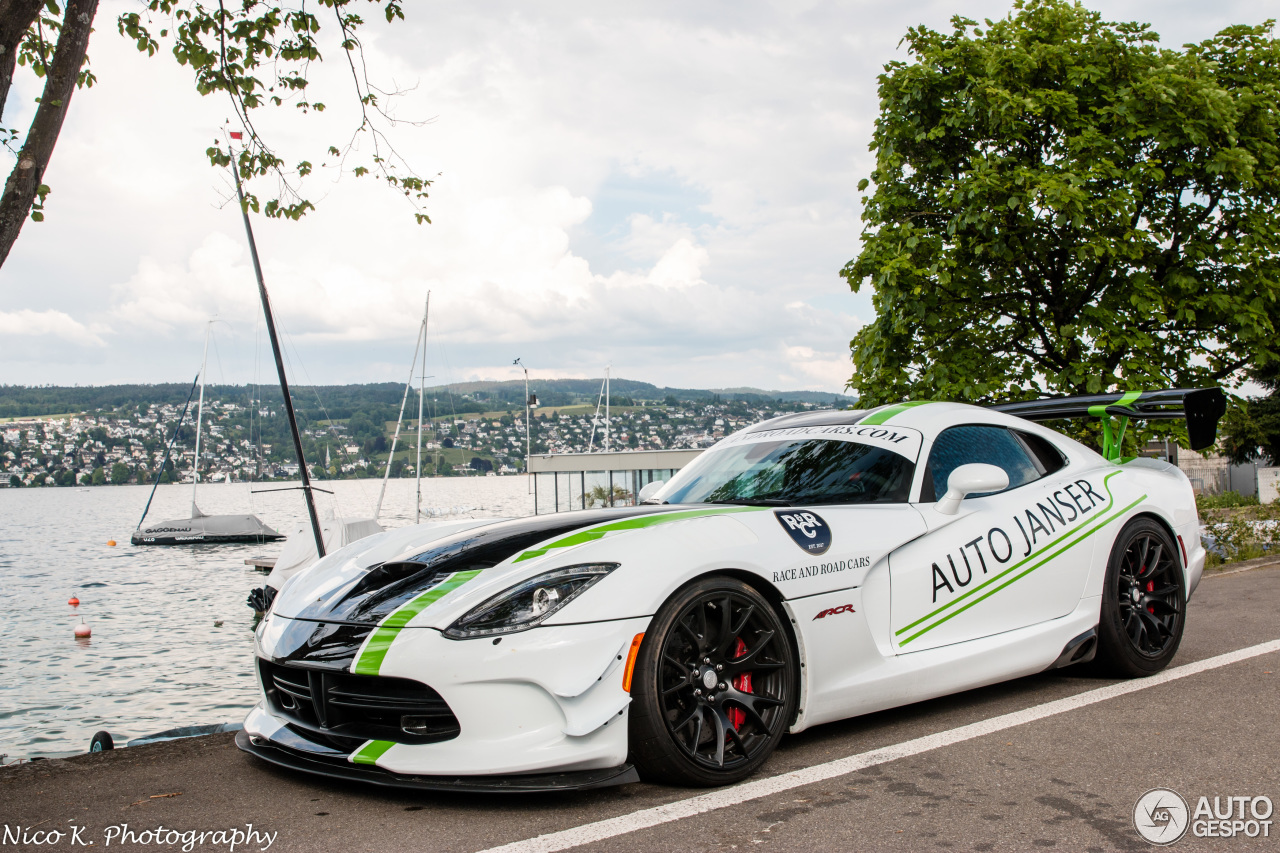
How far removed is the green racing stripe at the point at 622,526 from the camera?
3.48 meters

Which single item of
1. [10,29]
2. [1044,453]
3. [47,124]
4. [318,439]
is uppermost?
[10,29]

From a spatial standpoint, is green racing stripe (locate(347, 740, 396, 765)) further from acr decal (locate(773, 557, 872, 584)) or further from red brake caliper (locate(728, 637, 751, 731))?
acr decal (locate(773, 557, 872, 584))

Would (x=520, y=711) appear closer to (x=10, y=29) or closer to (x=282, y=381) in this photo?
(x=10, y=29)

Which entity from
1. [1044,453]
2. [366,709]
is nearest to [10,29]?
[366,709]

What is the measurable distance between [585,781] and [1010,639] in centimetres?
227

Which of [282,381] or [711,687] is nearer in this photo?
[711,687]

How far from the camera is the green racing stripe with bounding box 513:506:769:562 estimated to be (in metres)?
3.48

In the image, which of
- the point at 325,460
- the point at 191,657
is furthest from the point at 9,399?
the point at 191,657

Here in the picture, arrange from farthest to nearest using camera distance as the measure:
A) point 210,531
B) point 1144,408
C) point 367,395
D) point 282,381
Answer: point 367,395 < point 210,531 < point 282,381 < point 1144,408

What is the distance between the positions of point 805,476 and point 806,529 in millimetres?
594

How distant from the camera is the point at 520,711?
3.07 m

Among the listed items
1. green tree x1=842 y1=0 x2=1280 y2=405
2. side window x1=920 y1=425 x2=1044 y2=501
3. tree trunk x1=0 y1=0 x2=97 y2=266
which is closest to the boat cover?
green tree x1=842 y1=0 x2=1280 y2=405

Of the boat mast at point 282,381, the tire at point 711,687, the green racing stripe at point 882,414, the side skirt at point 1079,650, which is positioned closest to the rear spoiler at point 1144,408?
the green racing stripe at point 882,414

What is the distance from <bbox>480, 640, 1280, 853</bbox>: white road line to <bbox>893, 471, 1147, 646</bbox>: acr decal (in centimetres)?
43
